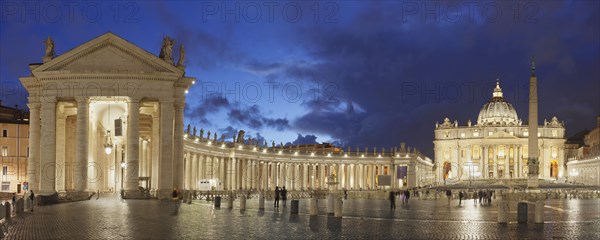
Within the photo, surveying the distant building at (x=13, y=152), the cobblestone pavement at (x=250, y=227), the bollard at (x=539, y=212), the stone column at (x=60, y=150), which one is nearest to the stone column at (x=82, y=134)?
the stone column at (x=60, y=150)

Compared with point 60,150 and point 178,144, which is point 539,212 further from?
point 60,150

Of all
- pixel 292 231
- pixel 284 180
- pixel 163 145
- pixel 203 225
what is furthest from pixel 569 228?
pixel 284 180

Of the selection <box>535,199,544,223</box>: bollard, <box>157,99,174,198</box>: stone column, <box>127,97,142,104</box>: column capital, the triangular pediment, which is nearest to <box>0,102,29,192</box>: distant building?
the triangular pediment

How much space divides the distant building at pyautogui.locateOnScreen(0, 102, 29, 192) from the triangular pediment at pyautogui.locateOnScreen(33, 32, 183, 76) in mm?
43723

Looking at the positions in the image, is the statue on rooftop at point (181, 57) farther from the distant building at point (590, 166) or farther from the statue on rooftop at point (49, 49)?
the distant building at point (590, 166)

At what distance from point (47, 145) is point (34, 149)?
279cm

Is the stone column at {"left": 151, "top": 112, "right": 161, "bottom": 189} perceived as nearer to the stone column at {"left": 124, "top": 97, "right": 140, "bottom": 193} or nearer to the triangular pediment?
the stone column at {"left": 124, "top": 97, "right": 140, "bottom": 193}

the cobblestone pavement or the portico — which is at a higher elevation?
the portico

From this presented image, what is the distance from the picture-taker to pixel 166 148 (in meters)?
57.1

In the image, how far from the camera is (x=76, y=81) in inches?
2215

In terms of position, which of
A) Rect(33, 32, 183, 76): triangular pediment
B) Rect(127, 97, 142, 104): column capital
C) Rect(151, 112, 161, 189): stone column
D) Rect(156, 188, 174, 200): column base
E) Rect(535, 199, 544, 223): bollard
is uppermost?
Rect(33, 32, 183, 76): triangular pediment

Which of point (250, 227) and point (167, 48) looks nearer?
point (250, 227)

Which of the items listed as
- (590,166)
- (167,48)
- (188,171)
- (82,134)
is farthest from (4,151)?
(590,166)

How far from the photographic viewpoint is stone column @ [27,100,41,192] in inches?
2275
